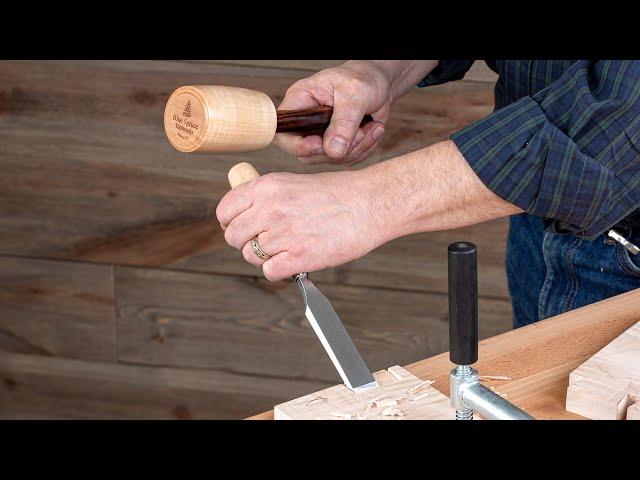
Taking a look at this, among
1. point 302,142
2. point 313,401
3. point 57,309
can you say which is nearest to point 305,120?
point 302,142

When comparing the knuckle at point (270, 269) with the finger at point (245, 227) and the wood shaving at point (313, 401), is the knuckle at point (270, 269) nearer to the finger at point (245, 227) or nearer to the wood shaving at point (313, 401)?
the finger at point (245, 227)

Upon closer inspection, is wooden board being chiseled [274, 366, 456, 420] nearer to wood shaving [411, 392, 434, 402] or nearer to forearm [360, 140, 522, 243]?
wood shaving [411, 392, 434, 402]

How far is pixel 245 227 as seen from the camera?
1.09 meters

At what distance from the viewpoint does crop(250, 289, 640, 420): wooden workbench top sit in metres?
0.95

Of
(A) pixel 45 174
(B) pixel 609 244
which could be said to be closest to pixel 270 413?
(B) pixel 609 244

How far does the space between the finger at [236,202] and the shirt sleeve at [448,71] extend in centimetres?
46

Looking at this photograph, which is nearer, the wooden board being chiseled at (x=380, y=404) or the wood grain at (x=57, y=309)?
the wooden board being chiseled at (x=380, y=404)

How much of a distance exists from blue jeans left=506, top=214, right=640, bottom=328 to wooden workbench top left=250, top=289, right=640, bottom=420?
11 centimetres

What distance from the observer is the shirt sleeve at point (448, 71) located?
4.67ft

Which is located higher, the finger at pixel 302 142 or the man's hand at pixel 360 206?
the finger at pixel 302 142

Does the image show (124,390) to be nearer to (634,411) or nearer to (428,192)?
(428,192)

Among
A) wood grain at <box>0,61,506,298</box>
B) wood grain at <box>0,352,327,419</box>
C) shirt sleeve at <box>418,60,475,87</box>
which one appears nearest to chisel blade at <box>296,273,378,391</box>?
shirt sleeve at <box>418,60,475,87</box>

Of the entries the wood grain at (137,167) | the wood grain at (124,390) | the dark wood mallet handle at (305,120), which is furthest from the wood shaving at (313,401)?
the wood grain at (124,390)

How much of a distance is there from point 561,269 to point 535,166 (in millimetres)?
303
